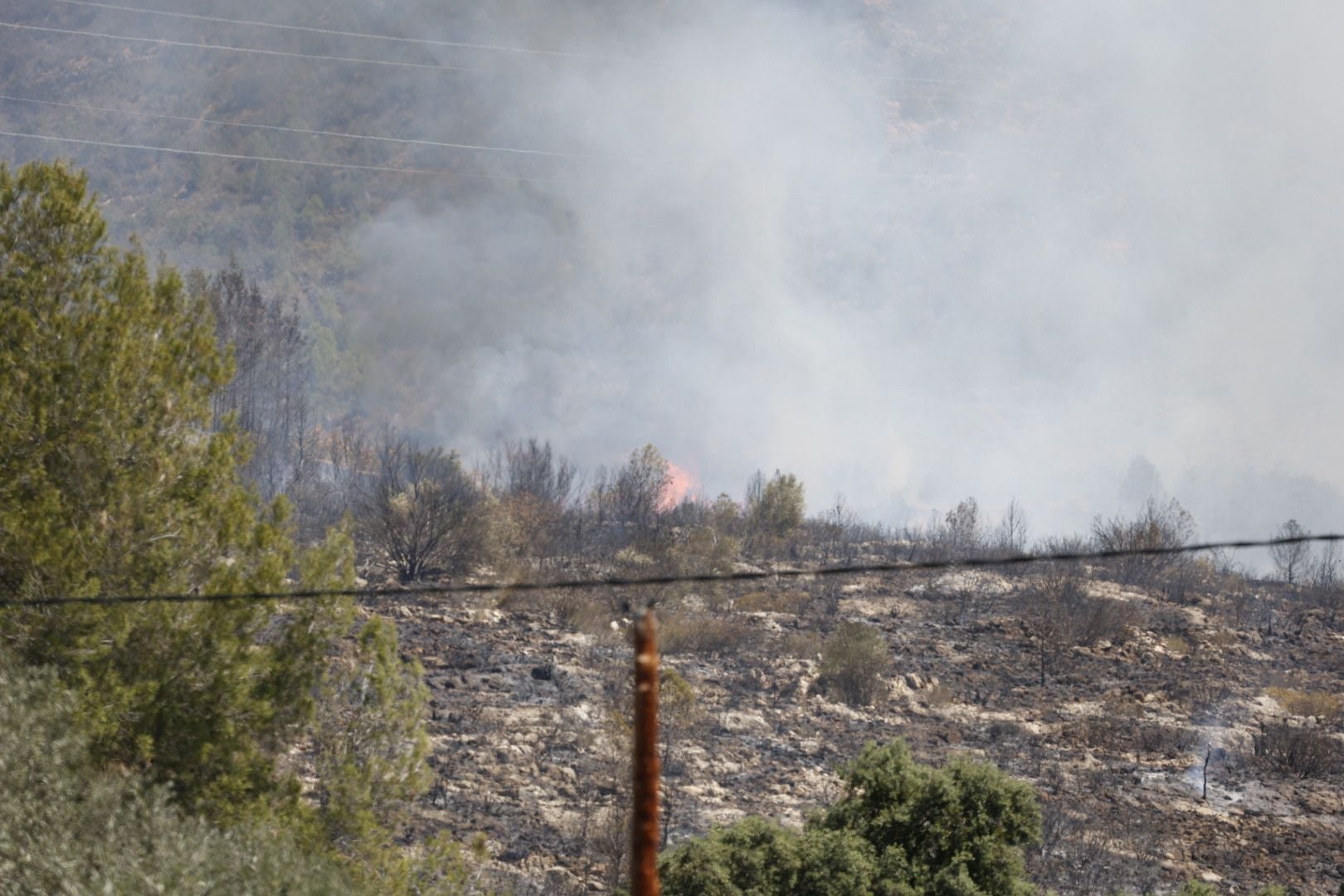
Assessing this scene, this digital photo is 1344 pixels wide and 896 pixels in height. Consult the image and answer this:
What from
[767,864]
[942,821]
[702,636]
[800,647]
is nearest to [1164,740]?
[800,647]

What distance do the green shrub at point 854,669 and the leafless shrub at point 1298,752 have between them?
11.6 m

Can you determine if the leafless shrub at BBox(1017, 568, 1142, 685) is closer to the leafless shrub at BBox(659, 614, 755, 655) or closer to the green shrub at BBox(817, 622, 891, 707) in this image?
the green shrub at BBox(817, 622, 891, 707)

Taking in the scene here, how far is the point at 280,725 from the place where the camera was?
18.3 meters

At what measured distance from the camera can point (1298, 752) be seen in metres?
35.9

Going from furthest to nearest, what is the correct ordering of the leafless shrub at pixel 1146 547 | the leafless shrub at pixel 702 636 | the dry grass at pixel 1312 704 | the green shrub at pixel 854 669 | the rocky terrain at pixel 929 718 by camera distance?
the leafless shrub at pixel 1146 547 → the leafless shrub at pixel 702 636 → the dry grass at pixel 1312 704 → the green shrub at pixel 854 669 → the rocky terrain at pixel 929 718

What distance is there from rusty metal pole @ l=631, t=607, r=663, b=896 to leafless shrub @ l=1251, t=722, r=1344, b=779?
114ft

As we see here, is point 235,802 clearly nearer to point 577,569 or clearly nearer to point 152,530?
point 152,530

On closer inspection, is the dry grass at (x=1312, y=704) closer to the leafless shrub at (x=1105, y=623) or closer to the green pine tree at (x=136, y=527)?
the leafless shrub at (x=1105, y=623)

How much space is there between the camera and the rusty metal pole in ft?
21.8

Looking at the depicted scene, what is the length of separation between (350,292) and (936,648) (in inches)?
5728

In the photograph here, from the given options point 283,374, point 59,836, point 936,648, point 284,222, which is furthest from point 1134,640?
point 284,222

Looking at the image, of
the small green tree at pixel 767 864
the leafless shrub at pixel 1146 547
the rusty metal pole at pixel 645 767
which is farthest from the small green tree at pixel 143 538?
the leafless shrub at pixel 1146 547

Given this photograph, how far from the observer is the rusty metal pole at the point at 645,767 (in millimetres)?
6652

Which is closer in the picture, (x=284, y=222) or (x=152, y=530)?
(x=152, y=530)
